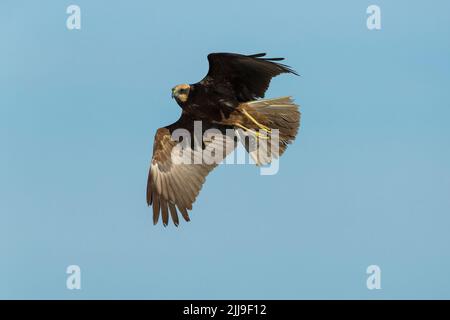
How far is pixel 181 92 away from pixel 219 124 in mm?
916

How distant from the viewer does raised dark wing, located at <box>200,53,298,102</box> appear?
13.3 meters

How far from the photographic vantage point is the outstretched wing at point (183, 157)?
14.0 metres

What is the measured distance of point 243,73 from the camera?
44.9 ft

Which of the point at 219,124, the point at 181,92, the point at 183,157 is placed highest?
the point at 181,92

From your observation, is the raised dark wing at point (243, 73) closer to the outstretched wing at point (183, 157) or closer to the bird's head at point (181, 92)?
the bird's head at point (181, 92)

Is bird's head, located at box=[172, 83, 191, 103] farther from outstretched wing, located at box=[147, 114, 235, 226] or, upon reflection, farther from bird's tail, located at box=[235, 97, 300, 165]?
bird's tail, located at box=[235, 97, 300, 165]

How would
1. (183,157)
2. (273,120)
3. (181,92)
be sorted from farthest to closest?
(183,157) < (273,120) < (181,92)

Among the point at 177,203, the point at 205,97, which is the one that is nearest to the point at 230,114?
the point at 205,97

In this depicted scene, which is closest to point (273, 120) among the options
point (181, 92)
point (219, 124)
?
point (219, 124)

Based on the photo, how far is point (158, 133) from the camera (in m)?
14.4

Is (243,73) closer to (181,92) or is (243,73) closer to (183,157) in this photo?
(181,92)

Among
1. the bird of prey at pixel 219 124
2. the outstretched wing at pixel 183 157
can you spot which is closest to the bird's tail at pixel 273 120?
the bird of prey at pixel 219 124

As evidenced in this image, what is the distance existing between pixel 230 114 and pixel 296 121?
1.08 metres

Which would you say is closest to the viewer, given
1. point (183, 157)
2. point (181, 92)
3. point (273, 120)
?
point (181, 92)
